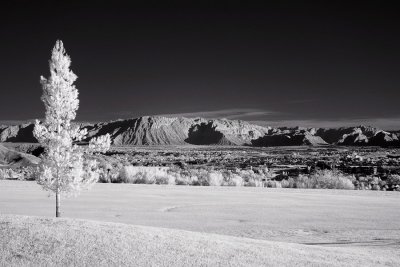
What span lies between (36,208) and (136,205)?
8.63 ft

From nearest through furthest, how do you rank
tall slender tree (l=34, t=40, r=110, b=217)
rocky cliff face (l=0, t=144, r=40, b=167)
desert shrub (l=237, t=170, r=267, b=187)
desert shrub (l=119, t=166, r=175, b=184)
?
1. tall slender tree (l=34, t=40, r=110, b=217)
2. desert shrub (l=237, t=170, r=267, b=187)
3. desert shrub (l=119, t=166, r=175, b=184)
4. rocky cliff face (l=0, t=144, r=40, b=167)

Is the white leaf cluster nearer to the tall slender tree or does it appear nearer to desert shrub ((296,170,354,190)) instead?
the tall slender tree

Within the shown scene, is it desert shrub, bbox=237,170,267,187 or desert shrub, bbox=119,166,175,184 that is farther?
desert shrub, bbox=119,166,175,184

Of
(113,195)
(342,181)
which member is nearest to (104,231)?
(113,195)

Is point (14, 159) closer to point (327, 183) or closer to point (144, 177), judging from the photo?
point (144, 177)

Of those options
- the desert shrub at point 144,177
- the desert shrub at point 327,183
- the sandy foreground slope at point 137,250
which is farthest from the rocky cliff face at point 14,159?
the sandy foreground slope at point 137,250

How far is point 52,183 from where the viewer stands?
34.6ft

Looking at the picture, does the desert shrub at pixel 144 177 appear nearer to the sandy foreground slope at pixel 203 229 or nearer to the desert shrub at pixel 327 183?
the sandy foreground slope at pixel 203 229

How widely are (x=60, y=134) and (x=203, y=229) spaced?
4.17 m

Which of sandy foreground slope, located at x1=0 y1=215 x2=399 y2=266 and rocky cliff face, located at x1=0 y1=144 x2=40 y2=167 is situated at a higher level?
rocky cliff face, located at x1=0 y1=144 x2=40 y2=167

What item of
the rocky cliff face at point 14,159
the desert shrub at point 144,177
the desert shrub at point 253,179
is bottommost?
the desert shrub at point 253,179

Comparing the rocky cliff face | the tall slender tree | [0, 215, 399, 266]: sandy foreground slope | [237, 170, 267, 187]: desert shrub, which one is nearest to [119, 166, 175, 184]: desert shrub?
[237, 170, 267, 187]: desert shrub

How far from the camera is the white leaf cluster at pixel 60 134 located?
10.6 m

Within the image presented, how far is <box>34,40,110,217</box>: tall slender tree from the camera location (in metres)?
10.6
